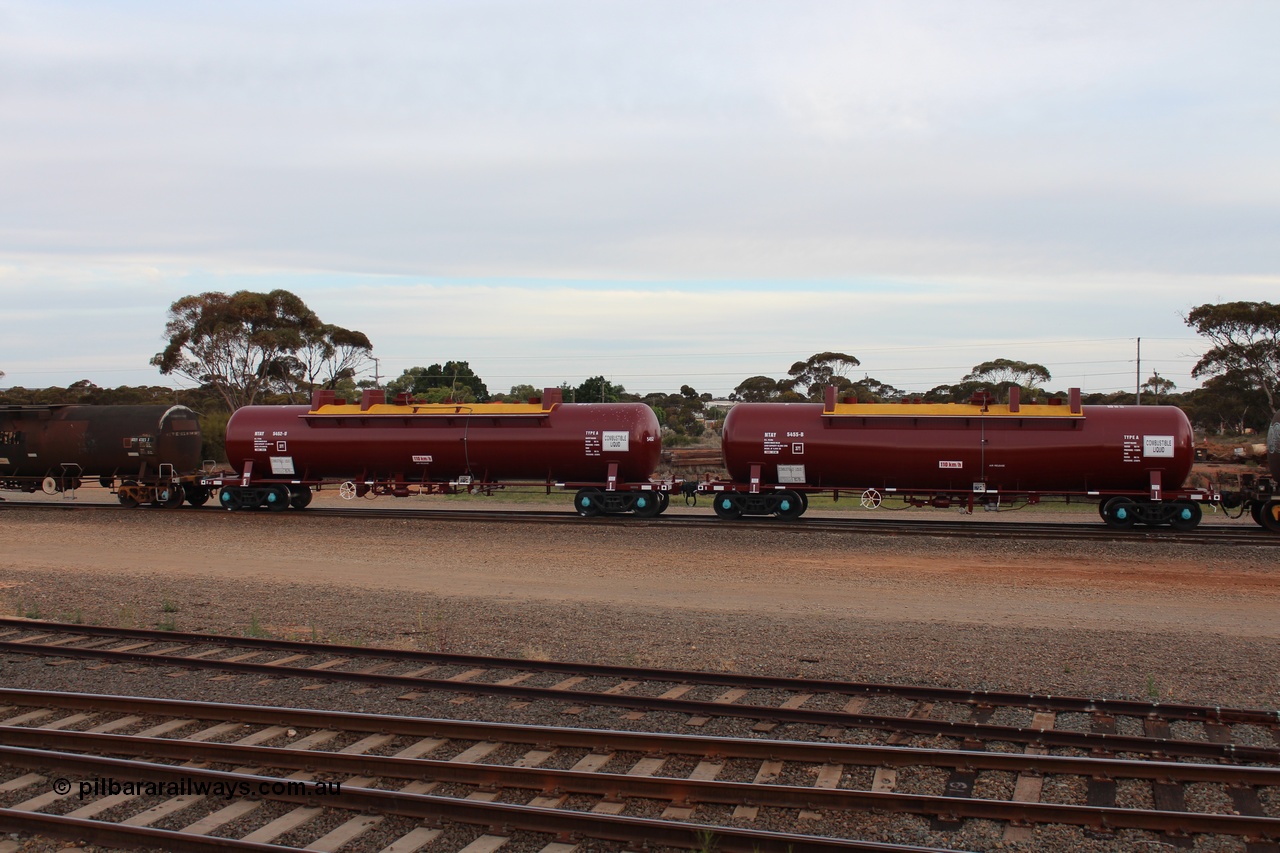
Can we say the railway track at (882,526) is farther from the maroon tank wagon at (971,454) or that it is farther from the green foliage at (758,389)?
the green foliage at (758,389)

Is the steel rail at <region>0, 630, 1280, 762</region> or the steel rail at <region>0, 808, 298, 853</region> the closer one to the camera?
the steel rail at <region>0, 808, 298, 853</region>

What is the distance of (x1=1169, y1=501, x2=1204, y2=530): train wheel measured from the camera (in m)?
22.0

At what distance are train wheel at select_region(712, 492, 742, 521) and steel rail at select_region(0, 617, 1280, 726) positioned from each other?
47.7ft

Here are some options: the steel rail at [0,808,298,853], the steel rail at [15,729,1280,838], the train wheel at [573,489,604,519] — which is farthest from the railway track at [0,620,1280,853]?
the train wheel at [573,489,604,519]

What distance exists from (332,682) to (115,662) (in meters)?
3.08

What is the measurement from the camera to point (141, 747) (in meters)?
7.50

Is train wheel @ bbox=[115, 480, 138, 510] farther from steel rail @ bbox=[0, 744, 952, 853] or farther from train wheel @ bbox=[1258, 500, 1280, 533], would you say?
train wheel @ bbox=[1258, 500, 1280, 533]

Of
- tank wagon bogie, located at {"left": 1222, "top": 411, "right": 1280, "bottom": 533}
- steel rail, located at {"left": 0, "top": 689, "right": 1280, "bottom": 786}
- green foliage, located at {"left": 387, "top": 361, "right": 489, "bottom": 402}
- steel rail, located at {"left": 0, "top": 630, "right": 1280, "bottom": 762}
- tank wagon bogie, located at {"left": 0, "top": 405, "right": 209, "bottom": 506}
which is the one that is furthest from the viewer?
green foliage, located at {"left": 387, "top": 361, "right": 489, "bottom": 402}

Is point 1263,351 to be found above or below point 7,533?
above

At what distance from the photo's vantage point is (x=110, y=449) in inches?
1116

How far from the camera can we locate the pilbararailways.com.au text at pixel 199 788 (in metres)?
6.63

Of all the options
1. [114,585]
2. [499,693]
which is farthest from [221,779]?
[114,585]

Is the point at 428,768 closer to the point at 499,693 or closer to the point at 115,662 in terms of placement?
the point at 499,693

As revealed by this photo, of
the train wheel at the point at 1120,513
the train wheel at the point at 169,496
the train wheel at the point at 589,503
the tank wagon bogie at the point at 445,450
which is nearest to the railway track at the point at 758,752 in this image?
the tank wagon bogie at the point at 445,450
